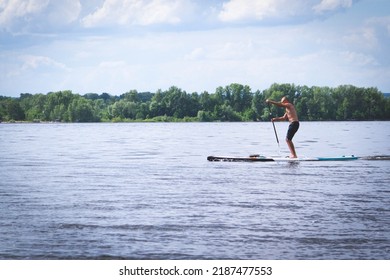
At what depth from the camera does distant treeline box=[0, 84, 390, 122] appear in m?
29.8

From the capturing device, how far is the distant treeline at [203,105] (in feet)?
97.9

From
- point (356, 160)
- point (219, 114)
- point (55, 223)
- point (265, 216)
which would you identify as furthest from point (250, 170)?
point (219, 114)

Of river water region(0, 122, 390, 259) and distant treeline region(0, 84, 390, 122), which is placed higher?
distant treeline region(0, 84, 390, 122)

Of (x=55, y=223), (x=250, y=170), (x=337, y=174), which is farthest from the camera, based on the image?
(x=250, y=170)

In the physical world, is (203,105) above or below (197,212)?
above

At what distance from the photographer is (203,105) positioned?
47469 mm

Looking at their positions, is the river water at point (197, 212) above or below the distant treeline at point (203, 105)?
below

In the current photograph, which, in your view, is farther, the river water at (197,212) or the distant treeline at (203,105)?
the distant treeline at (203,105)

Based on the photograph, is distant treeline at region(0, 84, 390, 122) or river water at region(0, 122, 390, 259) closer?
river water at region(0, 122, 390, 259)
